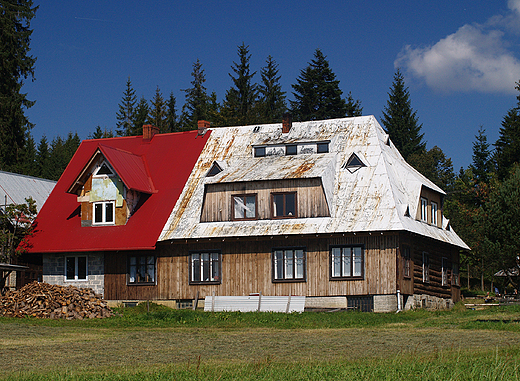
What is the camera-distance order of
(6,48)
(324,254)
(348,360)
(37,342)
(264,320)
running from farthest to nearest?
(6,48), (324,254), (264,320), (37,342), (348,360)

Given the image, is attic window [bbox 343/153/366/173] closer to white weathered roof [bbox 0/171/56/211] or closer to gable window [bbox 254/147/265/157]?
gable window [bbox 254/147/265/157]

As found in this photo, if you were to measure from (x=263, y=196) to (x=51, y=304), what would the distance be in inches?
466

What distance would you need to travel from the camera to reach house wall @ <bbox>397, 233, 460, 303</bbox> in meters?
35.8

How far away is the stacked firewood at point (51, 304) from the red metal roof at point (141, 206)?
233 inches

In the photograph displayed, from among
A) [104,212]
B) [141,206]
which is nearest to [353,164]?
[141,206]

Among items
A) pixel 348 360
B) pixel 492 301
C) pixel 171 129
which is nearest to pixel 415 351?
pixel 348 360

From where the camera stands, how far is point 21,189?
47.9m

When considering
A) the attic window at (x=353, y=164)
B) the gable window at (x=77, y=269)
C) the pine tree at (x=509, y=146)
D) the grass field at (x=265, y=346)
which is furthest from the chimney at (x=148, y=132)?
the pine tree at (x=509, y=146)

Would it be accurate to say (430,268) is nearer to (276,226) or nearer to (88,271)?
(276,226)

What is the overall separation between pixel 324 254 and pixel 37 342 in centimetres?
1710

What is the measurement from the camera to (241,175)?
126ft

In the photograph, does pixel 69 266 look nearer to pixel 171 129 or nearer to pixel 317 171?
pixel 317 171

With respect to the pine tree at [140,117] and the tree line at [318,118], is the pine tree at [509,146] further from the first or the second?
the pine tree at [140,117]

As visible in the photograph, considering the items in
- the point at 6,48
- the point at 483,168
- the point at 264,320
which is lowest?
the point at 264,320
